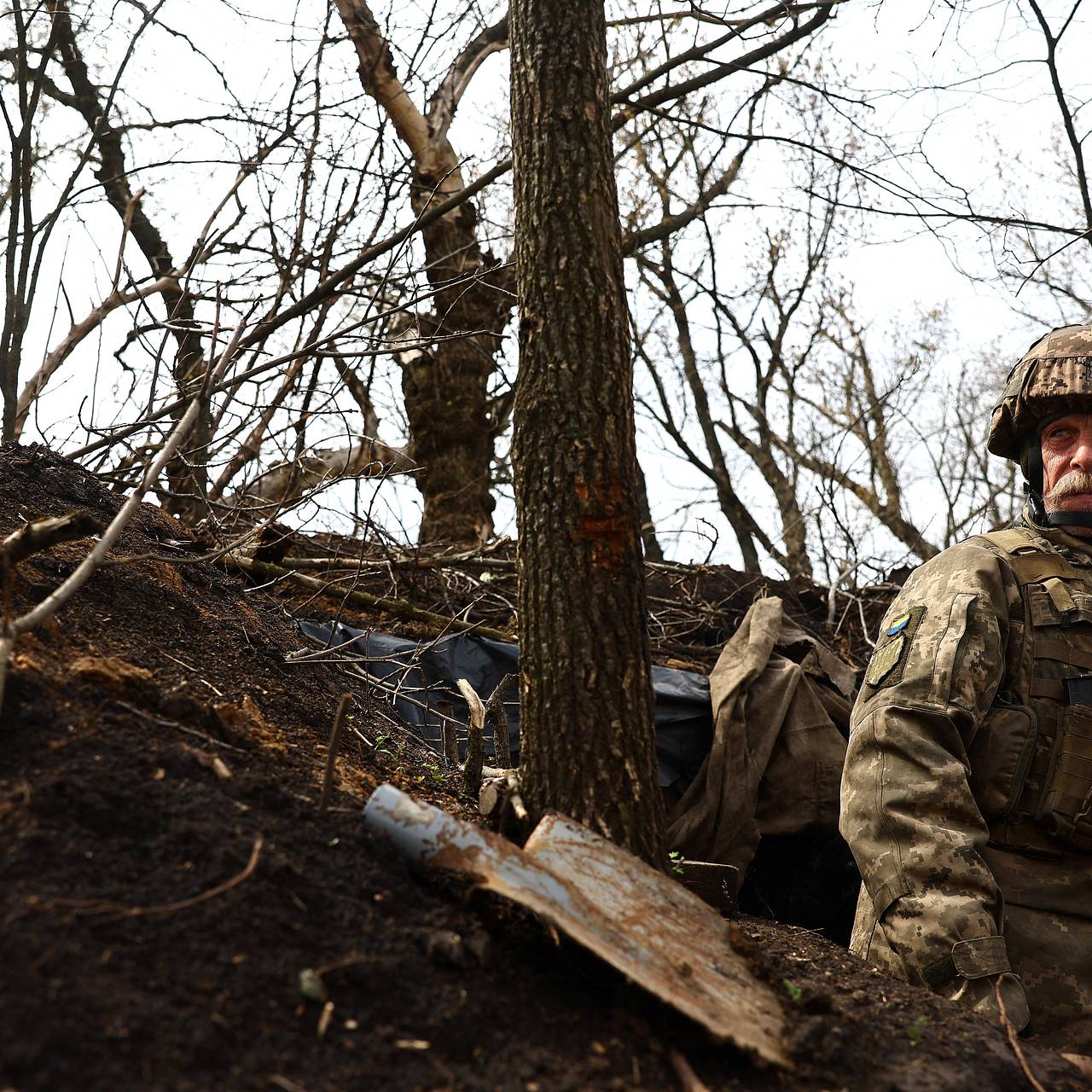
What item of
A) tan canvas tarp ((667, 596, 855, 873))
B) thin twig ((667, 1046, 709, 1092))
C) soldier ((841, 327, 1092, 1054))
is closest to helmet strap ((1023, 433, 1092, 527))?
soldier ((841, 327, 1092, 1054))

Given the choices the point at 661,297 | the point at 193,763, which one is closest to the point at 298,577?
the point at 193,763

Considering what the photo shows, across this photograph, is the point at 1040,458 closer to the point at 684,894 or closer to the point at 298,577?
the point at 684,894

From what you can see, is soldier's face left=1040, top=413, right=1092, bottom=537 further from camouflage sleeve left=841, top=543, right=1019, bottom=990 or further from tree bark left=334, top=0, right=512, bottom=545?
tree bark left=334, top=0, right=512, bottom=545

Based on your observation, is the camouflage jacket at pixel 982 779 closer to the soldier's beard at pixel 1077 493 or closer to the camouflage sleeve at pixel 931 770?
the camouflage sleeve at pixel 931 770

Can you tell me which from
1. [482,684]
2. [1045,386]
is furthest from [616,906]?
[482,684]

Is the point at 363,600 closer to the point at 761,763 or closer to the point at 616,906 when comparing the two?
the point at 761,763

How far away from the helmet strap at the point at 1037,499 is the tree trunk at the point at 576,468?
168 cm

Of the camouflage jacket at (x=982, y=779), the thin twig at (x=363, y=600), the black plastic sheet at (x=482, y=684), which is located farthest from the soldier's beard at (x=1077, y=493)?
the thin twig at (x=363, y=600)

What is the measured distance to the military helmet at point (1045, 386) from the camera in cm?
289

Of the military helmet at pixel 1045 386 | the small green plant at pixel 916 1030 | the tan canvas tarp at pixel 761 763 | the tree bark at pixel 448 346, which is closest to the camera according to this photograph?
the small green plant at pixel 916 1030

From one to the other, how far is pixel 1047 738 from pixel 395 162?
17.6 feet

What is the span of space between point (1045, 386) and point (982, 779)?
121 cm

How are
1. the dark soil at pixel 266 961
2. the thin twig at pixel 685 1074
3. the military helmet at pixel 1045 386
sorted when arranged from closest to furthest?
the dark soil at pixel 266 961 → the thin twig at pixel 685 1074 → the military helmet at pixel 1045 386

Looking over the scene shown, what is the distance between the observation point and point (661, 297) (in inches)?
495
